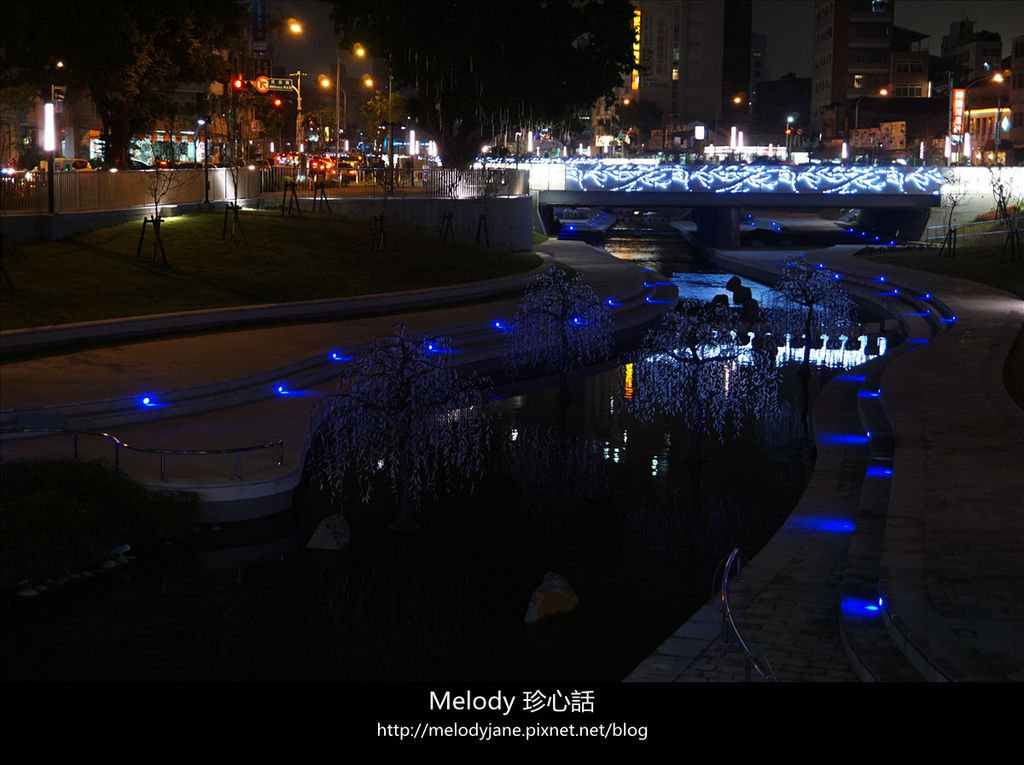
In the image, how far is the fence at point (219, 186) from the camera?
122 feet

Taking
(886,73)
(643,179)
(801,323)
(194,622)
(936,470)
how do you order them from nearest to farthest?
(194,622), (936,470), (801,323), (643,179), (886,73)

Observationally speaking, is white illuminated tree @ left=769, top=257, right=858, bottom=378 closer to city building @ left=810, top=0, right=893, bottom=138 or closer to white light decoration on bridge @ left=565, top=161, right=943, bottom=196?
white light decoration on bridge @ left=565, top=161, right=943, bottom=196

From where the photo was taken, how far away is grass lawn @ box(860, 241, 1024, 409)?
50.1 m

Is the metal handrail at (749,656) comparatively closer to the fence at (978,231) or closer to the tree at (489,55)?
the tree at (489,55)

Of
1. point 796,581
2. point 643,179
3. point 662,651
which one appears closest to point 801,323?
point 796,581

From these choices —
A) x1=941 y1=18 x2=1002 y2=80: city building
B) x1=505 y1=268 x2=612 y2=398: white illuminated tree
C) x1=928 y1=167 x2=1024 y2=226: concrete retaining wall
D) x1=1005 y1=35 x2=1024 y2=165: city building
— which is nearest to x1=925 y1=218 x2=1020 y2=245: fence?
x1=928 y1=167 x2=1024 y2=226: concrete retaining wall

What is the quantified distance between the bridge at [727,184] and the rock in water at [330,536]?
189 ft

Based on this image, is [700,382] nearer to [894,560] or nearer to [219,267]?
[894,560]

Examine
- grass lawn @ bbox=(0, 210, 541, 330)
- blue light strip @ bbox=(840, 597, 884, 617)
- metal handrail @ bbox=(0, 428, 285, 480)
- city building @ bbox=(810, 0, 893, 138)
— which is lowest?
blue light strip @ bbox=(840, 597, 884, 617)

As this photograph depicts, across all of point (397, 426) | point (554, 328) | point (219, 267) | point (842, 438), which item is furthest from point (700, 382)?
point (219, 267)

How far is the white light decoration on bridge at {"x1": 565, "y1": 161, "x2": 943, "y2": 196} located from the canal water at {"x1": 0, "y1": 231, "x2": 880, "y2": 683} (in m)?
52.2

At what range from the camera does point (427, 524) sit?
66.1 feet

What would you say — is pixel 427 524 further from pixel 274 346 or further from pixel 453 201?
pixel 453 201

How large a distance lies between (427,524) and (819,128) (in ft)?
541
